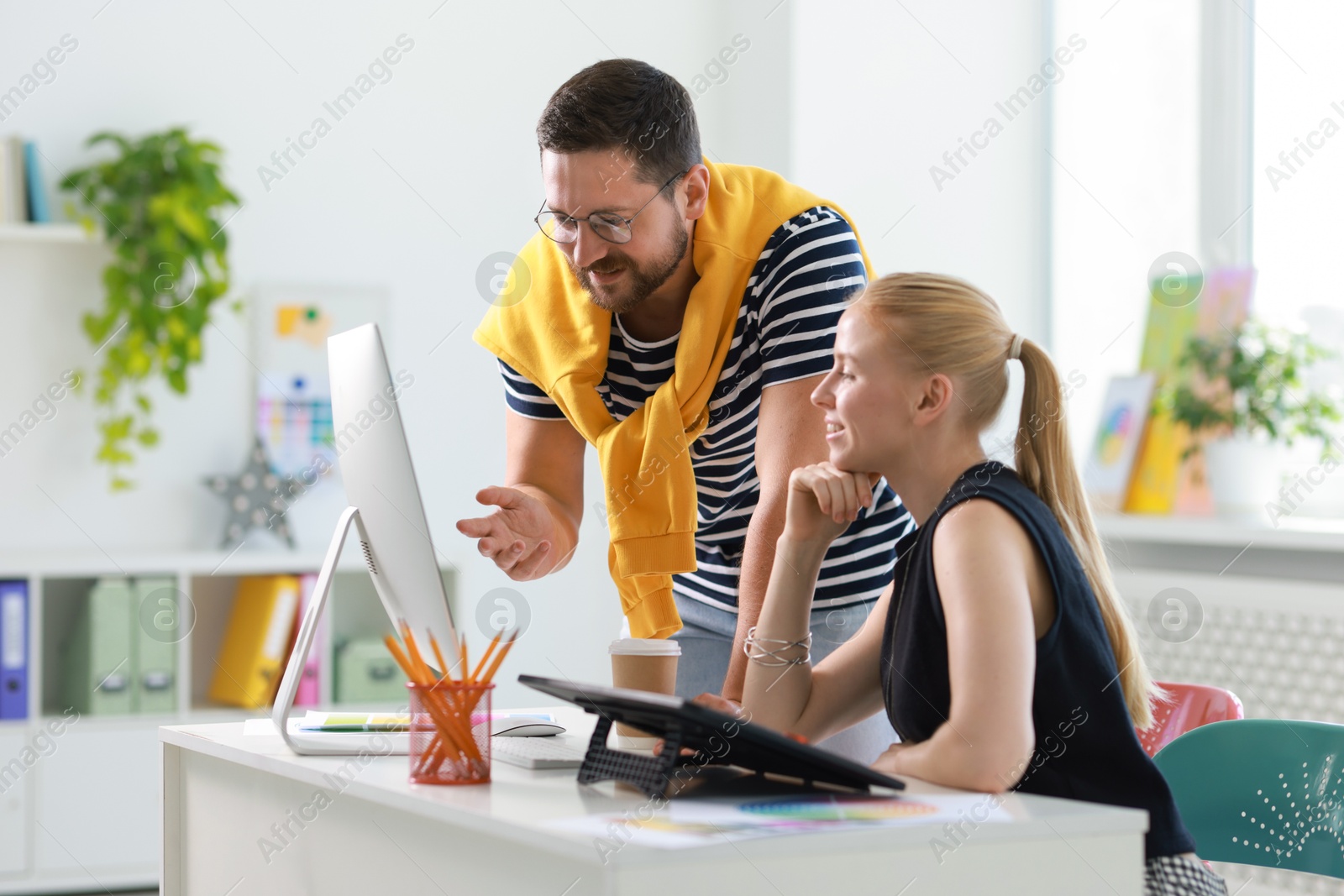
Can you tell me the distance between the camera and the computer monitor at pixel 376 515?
4.09ft

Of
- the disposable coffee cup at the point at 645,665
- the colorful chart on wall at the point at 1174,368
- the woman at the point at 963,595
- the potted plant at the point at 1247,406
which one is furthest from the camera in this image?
the colorful chart on wall at the point at 1174,368

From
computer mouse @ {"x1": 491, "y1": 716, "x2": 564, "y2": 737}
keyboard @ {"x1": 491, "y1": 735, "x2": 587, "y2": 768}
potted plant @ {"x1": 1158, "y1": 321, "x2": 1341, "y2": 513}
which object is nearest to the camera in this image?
keyboard @ {"x1": 491, "y1": 735, "x2": 587, "y2": 768}

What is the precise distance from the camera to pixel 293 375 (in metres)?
3.72

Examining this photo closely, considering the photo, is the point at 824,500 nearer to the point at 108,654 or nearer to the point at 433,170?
the point at 108,654

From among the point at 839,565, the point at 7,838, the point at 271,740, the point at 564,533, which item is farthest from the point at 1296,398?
the point at 7,838

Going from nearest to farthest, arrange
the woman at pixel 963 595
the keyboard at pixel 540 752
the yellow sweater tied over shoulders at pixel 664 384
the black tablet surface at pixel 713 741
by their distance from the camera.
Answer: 1. the black tablet surface at pixel 713 741
2. the woman at pixel 963 595
3. the keyboard at pixel 540 752
4. the yellow sweater tied over shoulders at pixel 664 384

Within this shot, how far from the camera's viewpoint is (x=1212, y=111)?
3.32m

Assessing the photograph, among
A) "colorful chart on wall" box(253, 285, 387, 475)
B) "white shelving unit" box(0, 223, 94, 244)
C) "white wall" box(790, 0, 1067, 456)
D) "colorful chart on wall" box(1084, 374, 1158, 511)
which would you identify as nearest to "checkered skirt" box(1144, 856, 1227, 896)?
"colorful chart on wall" box(1084, 374, 1158, 511)

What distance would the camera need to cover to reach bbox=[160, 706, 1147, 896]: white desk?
35.7 inches

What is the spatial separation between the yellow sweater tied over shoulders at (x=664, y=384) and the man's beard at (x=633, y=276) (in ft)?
0.13

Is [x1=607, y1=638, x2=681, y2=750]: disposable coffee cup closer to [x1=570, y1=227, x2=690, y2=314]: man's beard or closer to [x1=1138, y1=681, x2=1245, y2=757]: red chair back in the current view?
[x1=570, y1=227, x2=690, y2=314]: man's beard

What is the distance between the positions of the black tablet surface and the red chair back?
2.51 ft

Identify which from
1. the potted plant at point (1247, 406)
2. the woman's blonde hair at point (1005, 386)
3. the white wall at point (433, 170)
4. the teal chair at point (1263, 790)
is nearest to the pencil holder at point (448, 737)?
the woman's blonde hair at point (1005, 386)

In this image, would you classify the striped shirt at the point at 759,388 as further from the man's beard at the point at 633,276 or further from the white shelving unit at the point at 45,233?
the white shelving unit at the point at 45,233
